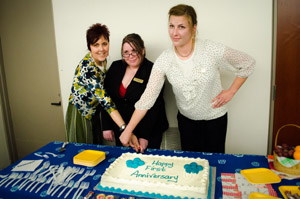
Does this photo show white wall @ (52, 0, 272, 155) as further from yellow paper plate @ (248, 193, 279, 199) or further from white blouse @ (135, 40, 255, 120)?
yellow paper plate @ (248, 193, 279, 199)

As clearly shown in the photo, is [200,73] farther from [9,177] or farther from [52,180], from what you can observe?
[9,177]

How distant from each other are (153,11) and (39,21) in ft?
4.48

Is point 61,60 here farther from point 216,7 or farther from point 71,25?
point 216,7

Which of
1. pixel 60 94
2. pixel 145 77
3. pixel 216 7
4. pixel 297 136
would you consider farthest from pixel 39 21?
pixel 297 136

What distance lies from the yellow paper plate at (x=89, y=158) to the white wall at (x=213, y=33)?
3.48 ft

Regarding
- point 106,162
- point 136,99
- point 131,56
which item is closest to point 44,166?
point 106,162

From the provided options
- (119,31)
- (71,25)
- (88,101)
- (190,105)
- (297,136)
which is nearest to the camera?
(190,105)

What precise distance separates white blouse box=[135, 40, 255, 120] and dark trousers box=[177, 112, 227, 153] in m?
0.09

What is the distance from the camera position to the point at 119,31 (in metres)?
2.25

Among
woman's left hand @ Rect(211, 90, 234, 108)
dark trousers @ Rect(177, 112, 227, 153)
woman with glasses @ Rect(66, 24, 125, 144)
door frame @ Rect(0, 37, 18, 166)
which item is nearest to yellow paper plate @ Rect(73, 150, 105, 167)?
woman with glasses @ Rect(66, 24, 125, 144)

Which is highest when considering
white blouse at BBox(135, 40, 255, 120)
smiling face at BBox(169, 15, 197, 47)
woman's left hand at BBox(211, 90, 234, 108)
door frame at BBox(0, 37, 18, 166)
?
smiling face at BBox(169, 15, 197, 47)

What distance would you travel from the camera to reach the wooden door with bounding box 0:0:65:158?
2.53 metres

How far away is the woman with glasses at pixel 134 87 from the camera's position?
1.75 m

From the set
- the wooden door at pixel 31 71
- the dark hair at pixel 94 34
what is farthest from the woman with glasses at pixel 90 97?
the wooden door at pixel 31 71
